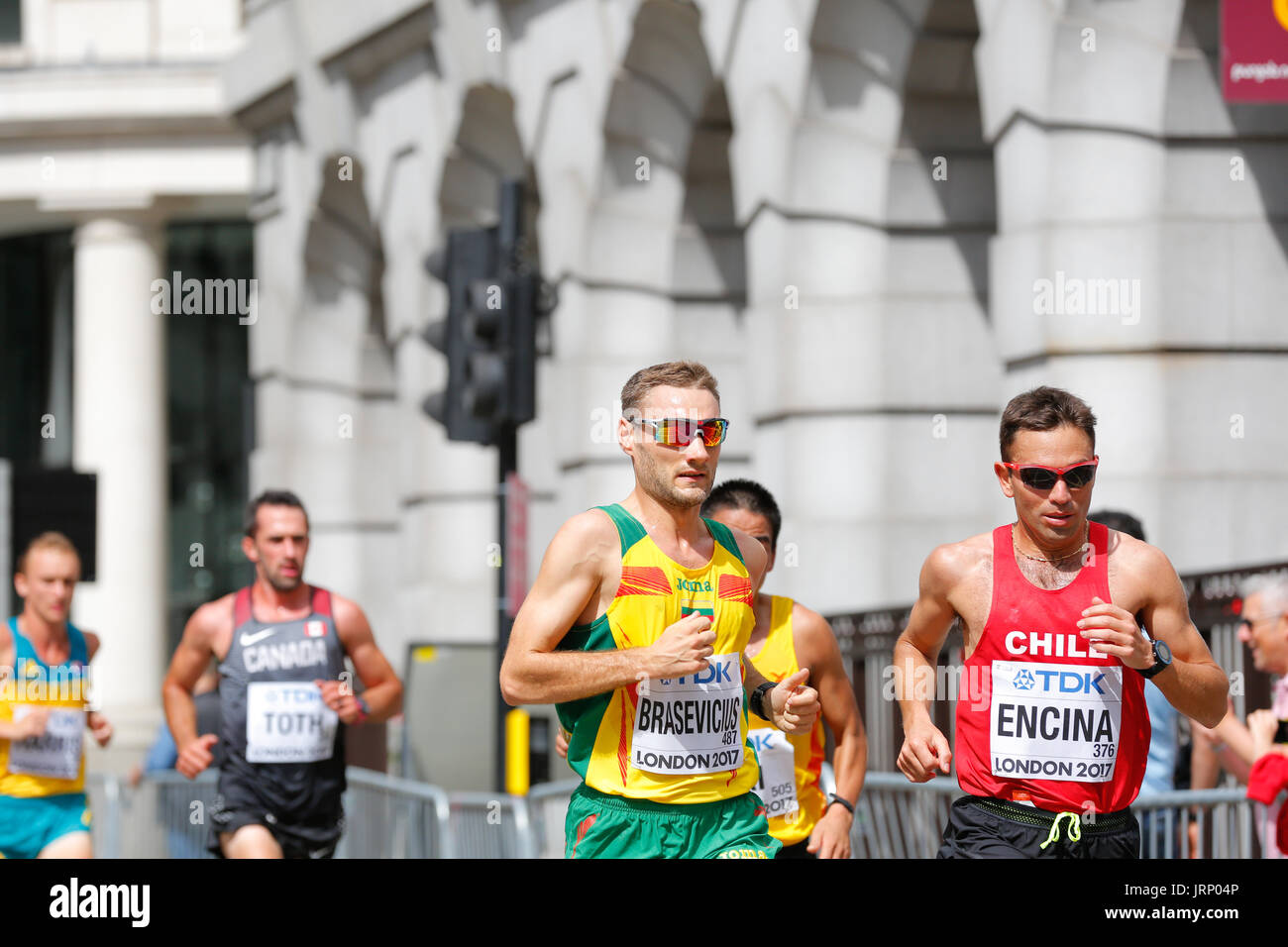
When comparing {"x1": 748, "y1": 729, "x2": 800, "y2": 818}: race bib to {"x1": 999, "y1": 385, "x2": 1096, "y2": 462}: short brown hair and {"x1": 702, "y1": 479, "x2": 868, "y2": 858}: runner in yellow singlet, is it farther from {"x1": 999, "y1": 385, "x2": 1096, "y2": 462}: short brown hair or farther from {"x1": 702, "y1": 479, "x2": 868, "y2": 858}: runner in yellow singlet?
{"x1": 999, "y1": 385, "x2": 1096, "y2": 462}: short brown hair

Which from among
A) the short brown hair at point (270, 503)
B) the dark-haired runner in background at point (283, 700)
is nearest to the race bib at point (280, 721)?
the dark-haired runner in background at point (283, 700)

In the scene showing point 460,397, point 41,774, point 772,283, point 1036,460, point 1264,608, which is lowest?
point 41,774

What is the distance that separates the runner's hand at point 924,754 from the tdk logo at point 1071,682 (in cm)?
30

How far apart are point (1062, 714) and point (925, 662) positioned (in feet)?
1.57

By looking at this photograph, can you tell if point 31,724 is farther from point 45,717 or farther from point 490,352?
point 490,352

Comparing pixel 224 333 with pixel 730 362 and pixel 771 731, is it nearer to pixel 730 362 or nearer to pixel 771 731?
pixel 730 362

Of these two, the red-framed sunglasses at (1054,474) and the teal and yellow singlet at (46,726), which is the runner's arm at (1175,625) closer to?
the red-framed sunglasses at (1054,474)

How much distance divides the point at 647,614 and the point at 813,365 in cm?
872
